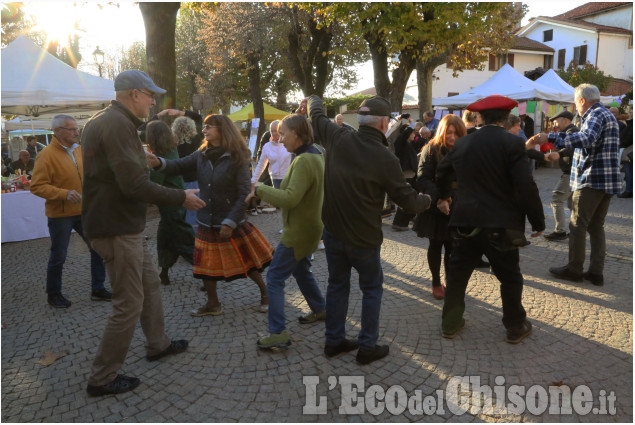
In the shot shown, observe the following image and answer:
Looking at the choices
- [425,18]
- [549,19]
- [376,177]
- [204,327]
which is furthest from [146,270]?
[549,19]

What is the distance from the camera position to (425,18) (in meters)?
14.5

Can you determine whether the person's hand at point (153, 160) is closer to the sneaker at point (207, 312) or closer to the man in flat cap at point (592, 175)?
the sneaker at point (207, 312)

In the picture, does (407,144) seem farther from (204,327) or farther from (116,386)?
(116,386)

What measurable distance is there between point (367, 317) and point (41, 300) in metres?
3.78

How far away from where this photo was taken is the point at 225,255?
4.07 m

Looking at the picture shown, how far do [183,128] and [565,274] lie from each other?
4.98 m

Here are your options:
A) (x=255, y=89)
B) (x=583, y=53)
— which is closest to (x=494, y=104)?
(x=255, y=89)

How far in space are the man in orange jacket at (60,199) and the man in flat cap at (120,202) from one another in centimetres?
195

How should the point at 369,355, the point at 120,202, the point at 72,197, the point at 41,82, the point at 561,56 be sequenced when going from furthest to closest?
1. the point at 561,56
2. the point at 41,82
3. the point at 72,197
4. the point at 369,355
5. the point at 120,202

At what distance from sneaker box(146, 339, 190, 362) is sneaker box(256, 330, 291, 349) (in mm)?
621

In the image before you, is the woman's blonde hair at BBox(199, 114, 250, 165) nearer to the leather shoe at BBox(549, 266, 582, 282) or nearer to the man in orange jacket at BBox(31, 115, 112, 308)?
the man in orange jacket at BBox(31, 115, 112, 308)

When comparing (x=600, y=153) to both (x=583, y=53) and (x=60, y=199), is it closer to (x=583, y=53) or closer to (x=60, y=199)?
(x=60, y=199)

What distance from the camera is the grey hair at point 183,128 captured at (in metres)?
5.86

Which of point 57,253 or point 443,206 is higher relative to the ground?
point 443,206
